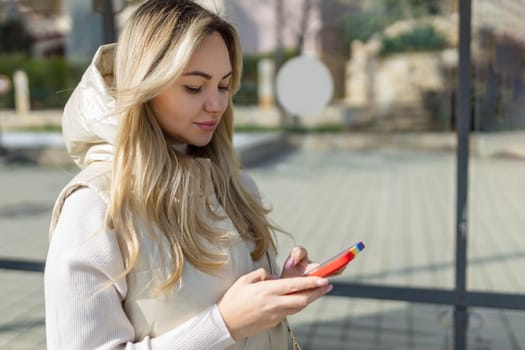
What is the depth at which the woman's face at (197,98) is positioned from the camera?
1.15 m

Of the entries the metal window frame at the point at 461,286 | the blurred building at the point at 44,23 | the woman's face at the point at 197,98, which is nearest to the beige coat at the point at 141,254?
the woman's face at the point at 197,98

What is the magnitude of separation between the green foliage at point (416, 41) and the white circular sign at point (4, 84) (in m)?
8.18

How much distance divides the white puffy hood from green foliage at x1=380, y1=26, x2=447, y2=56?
1060 cm

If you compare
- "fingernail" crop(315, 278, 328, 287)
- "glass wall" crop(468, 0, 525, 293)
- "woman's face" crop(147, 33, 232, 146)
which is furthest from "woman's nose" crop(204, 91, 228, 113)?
"glass wall" crop(468, 0, 525, 293)

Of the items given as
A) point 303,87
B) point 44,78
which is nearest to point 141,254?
point 303,87

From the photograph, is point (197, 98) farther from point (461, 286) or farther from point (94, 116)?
point (461, 286)

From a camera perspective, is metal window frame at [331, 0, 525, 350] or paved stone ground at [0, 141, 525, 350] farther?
paved stone ground at [0, 141, 525, 350]

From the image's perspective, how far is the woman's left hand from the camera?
1299 millimetres

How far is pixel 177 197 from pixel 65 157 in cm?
1034

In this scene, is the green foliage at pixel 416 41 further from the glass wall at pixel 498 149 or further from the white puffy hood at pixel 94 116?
the white puffy hood at pixel 94 116

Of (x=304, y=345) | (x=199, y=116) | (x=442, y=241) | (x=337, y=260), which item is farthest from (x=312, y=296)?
(x=442, y=241)

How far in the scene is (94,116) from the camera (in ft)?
3.70

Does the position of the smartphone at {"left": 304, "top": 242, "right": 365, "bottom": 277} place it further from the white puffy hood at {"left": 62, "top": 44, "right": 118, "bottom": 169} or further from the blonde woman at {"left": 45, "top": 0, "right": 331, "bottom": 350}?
the white puffy hood at {"left": 62, "top": 44, "right": 118, "bottom": 169}

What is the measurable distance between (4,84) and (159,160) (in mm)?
13166
